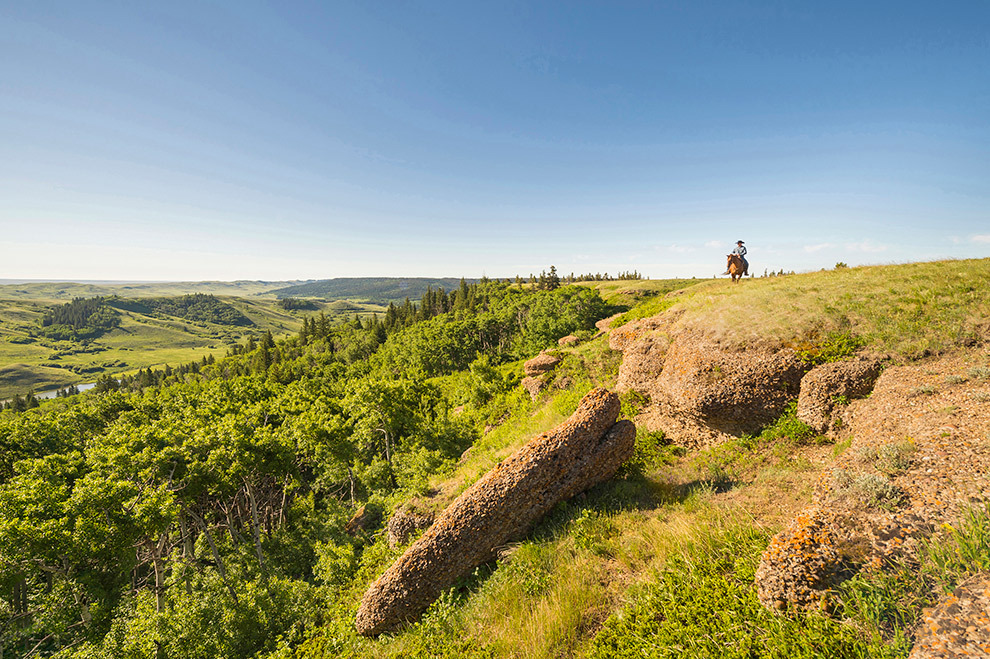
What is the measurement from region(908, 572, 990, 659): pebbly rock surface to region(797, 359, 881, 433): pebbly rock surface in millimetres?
6670

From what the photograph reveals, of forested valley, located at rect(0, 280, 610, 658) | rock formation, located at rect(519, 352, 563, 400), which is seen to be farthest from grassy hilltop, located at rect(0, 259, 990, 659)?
rock formation, located at rect(519, 352, 563, 400)

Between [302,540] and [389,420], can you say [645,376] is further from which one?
[302,540]

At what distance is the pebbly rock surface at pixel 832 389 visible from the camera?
1004 centimetres

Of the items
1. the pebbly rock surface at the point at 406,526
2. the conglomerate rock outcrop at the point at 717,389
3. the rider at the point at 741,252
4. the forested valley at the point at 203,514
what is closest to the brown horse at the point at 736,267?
the rider at the point at 741,252

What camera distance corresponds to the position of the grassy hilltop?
552 cm

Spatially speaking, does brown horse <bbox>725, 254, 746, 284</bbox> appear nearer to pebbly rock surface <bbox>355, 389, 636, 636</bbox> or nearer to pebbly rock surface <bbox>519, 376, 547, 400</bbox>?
pebbly rock surface <bbox>519, 376, 547, 400</bbox>

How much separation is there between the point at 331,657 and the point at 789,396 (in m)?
15.6

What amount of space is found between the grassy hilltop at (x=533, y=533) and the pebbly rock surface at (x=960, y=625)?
0.58 feet

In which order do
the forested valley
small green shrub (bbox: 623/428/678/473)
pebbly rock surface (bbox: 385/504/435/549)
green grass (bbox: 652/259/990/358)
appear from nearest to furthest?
green grass (bbox: 652/259/990/358) < small green shrub (bbox: 623/428/678/473) < pebbly rock surface (bbox: 385/504/435/549) < the forested valley

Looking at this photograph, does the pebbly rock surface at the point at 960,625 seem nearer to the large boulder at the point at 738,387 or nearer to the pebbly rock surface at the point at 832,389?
the pebbly rock surface at the point at 832,389

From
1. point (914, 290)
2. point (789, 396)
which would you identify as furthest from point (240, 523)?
point (914, 290)

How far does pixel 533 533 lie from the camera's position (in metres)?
9.47

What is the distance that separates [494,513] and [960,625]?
7.74 metres

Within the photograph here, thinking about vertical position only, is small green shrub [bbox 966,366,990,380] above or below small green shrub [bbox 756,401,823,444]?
above
